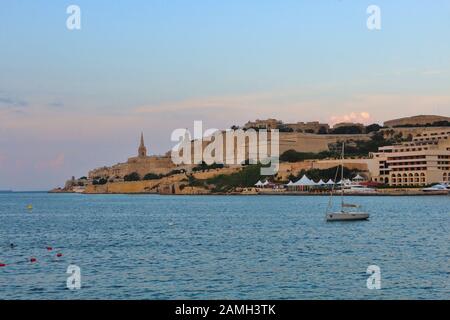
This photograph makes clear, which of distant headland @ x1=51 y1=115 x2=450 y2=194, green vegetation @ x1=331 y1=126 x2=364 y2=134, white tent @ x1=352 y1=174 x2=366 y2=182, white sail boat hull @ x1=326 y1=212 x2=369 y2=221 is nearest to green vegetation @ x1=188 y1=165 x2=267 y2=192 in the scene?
distant headland @ x1=51 y1=115 x2=450 y2=194

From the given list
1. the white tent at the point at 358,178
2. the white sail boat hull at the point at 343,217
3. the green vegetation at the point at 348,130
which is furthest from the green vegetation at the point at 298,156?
the white sail boat hull at the point at 343,217

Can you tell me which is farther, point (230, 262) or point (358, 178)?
point (358, 178)

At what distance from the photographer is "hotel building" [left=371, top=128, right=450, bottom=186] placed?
11762cm

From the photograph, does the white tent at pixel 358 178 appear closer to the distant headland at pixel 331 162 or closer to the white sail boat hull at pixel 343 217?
the distant headland at pixel 331 162

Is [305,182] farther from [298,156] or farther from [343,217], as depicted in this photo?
[343,217]

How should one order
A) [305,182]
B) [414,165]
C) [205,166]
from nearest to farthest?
[414,165]
[305,182]
[205,166]

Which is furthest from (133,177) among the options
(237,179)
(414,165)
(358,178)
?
(414,165)

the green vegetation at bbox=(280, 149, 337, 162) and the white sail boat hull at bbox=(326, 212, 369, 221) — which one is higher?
the green vegetation at bbox=(280, 149, 337, 162)

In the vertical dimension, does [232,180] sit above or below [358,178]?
above

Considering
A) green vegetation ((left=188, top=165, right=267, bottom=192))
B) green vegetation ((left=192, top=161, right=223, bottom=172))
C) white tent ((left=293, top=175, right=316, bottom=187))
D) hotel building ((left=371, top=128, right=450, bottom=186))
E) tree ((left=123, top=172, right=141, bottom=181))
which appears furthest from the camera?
tree ((left=123, top=172, right=141, bottom=181))

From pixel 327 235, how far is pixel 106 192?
6514 inches

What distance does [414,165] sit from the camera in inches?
4697

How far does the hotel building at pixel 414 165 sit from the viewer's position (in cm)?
11762

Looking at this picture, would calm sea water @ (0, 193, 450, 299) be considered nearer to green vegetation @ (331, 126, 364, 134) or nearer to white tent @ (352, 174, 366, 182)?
white tent @ (352, 174, 366, 182)
